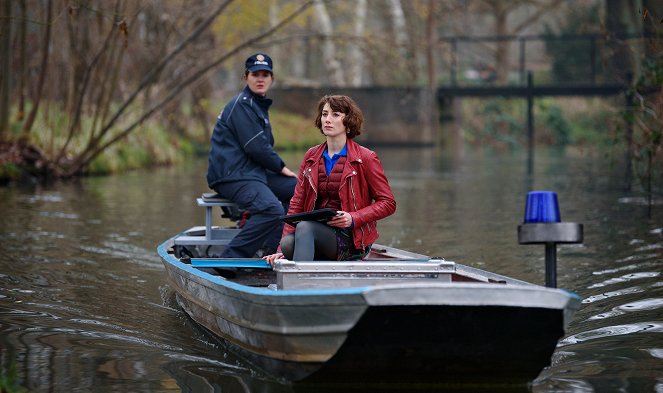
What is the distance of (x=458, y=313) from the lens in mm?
5855

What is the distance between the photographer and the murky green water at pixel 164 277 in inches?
270

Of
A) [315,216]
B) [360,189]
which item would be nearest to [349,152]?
[360,189]

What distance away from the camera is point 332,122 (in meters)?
7.18

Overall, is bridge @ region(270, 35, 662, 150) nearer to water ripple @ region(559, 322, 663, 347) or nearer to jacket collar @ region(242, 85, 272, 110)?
jacket collar @ region(242, 85, 272, 110)

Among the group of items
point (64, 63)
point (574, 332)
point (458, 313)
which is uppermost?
point (64, 63)

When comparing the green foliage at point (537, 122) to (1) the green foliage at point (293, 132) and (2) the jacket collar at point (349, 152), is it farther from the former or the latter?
(2) the jacket collar at point (349, 152)

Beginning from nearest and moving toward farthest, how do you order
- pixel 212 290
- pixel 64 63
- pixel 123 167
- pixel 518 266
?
pixel 212 290, pixel 518 266, pixel 64 63, pixel 123 167

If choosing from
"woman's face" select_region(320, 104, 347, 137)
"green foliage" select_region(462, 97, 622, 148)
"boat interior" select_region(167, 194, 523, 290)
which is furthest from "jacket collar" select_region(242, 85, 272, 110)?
"green foliage" select_region(462, 97, 622, 148)

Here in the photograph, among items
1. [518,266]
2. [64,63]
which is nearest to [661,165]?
[518,266]

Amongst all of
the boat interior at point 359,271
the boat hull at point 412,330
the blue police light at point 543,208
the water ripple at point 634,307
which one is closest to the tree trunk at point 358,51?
the water ripple at point 634,307

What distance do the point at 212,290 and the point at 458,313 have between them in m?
1.98

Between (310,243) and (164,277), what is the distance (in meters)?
4.07

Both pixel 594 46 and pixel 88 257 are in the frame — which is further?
pixel 594 46

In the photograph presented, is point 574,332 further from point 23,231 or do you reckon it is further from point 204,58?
point 204,58
